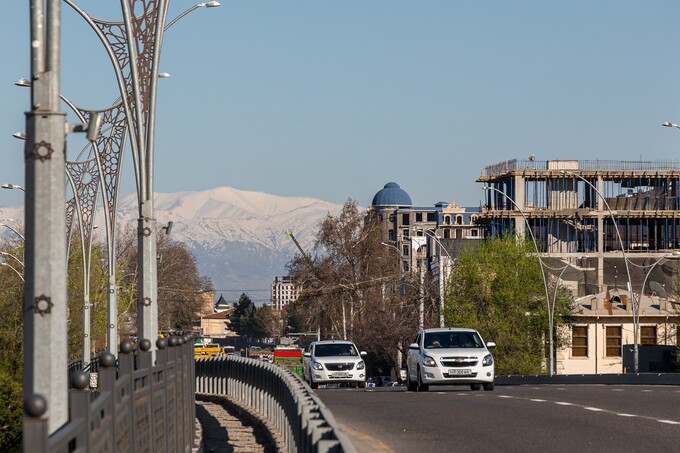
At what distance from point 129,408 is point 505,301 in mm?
79405

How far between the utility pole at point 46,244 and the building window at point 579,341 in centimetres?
8970

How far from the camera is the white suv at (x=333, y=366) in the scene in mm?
48062

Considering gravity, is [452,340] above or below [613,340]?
above

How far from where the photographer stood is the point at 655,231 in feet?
454

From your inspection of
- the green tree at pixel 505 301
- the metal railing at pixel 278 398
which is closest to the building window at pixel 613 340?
the green tree at pixel 505 301

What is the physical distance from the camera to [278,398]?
24500 mm

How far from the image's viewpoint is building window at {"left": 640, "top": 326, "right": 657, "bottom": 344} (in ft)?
319

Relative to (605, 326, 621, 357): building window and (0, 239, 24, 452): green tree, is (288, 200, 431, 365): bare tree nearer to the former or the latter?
(605, 326, 621, 357): building window

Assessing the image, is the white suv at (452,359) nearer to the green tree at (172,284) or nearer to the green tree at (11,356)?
the green tree at (11,356)

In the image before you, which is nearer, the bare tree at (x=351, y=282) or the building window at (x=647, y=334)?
the building window at (x=647, y=334)

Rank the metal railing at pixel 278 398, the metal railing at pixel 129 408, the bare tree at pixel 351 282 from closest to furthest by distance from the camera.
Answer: the metal railing at pixel 129 408
the metal railing at pixel 278 398
the bare tree at pixel 351 282

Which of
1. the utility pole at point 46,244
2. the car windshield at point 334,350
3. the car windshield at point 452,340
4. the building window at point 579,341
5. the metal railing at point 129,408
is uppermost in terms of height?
the utility pole at point 46,244

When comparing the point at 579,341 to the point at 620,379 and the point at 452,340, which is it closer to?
the point at 620,379

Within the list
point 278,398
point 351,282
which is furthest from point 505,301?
point 278,398
